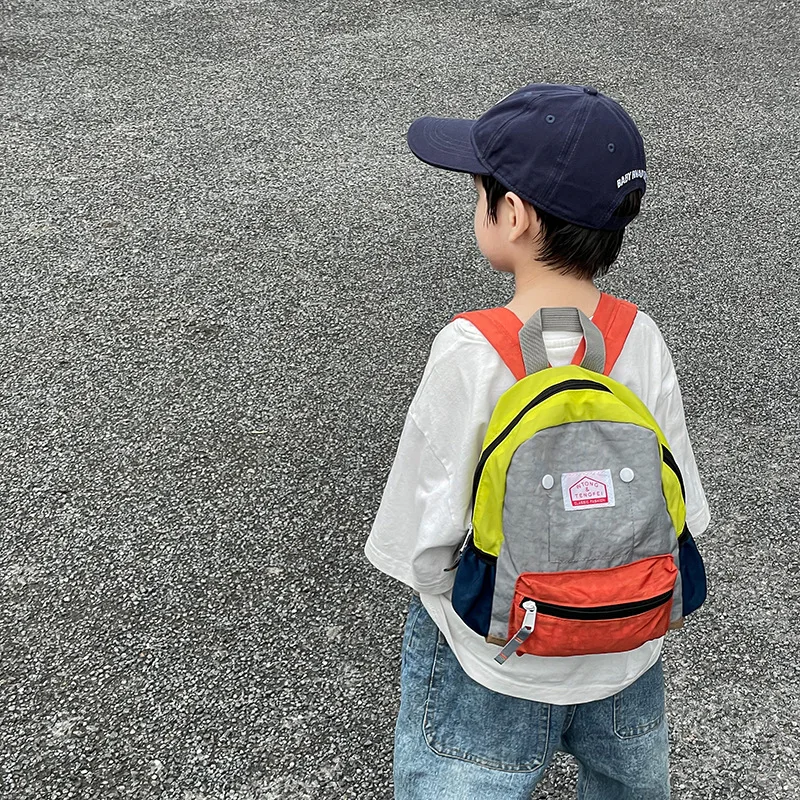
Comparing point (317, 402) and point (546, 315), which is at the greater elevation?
point (546, 315)

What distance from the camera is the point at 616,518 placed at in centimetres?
133

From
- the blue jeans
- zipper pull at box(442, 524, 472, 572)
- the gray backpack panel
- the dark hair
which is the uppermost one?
the dark hair

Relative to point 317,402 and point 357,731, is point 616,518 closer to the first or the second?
point 357,731

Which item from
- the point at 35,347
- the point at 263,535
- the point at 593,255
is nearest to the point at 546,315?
the point at 593,255

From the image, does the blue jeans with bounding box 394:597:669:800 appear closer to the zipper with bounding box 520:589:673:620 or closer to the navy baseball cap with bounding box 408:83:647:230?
the zipper with bounding box 520:589:673:620

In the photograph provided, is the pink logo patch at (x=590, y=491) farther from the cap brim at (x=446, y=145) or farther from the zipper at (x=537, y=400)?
the cap brim at (x=446, y=145)

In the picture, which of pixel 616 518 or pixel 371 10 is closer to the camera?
pixel 616 518

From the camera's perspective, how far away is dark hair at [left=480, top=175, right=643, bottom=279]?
146 cm

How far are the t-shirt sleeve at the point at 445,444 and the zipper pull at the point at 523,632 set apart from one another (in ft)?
0.49

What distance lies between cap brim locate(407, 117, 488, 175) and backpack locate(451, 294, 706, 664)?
0.31 m

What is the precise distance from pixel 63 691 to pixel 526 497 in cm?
157

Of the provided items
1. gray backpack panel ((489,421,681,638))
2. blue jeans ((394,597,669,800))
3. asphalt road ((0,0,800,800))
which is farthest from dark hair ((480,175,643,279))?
asphalt road ((0,0,800,800))

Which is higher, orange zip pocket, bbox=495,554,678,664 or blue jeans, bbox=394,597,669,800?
orange zip pocket, bbox=495,554,678,664

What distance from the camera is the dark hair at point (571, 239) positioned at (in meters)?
1.46
